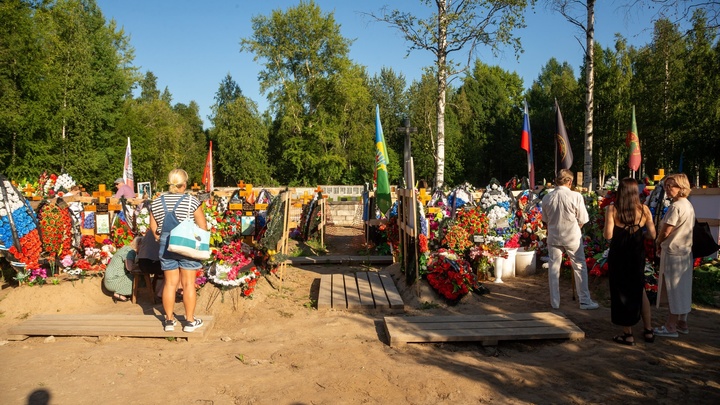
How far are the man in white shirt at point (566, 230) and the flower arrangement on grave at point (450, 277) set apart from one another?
1.14 metres

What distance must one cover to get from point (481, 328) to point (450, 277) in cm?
164

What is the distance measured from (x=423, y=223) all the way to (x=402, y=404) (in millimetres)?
5126

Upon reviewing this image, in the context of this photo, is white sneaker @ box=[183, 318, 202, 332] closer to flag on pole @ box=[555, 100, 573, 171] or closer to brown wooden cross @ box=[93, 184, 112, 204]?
brown wooden cross @ box=[93, 184, 112, 204]

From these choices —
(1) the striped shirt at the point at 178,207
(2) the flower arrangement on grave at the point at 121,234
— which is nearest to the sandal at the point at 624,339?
(1) the striped shirt at the point at 178,207

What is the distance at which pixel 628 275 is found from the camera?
205 inches

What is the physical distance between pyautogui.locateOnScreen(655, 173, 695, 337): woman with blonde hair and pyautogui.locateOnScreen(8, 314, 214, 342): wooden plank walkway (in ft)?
16.5

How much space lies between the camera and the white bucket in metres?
8.95

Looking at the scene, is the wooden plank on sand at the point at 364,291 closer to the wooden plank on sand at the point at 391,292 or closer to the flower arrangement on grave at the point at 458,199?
the wooden plank on sand at the point at 391,292

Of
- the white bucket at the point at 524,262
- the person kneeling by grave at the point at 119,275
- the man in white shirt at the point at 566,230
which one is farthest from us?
the white bucket at the point at 524,262

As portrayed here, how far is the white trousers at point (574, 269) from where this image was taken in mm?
6406

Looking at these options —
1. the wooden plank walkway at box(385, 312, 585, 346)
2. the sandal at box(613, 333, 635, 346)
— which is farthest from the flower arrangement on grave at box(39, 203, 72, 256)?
the sandal at box(613, 333, 635, 346)

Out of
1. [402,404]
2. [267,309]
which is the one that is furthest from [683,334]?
[267,309]

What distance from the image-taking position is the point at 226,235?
26.2ft

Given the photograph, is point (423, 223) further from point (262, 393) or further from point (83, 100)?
point (83, 100)
